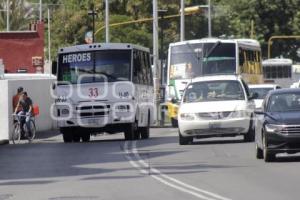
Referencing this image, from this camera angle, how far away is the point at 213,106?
1130 inches

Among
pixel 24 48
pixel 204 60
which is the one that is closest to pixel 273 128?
pixel 204 60

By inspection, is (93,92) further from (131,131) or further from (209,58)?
(209,58)

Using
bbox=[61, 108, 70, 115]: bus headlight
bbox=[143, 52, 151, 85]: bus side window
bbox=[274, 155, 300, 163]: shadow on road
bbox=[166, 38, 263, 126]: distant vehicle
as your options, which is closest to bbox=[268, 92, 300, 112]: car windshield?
bbox=[274, 155, 300, 163]: shadow on road

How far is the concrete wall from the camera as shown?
120ft

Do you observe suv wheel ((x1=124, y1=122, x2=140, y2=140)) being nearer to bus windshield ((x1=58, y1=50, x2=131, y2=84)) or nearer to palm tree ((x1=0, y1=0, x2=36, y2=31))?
bus windshield ((x1=58, y1=50, x2=131, y2=84))

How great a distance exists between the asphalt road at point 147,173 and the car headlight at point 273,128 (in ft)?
2.39

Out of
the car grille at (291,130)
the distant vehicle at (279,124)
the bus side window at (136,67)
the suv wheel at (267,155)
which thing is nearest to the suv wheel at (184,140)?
the bus side window at (136,67)

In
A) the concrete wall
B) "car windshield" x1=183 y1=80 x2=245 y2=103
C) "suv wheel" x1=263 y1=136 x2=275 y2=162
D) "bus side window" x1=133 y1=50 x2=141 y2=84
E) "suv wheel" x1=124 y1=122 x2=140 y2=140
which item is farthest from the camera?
the concrete wall

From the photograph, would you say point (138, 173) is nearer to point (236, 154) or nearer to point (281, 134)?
point (281, 134)

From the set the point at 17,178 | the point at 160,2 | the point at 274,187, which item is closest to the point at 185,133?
the point at 17,178

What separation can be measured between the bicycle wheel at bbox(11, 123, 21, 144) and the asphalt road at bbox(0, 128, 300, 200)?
566cm

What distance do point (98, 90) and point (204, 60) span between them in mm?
10462

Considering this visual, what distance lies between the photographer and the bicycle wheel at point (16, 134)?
35406mm

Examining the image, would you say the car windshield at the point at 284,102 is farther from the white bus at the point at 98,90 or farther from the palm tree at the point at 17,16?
the palm tree at the point at 17,16
